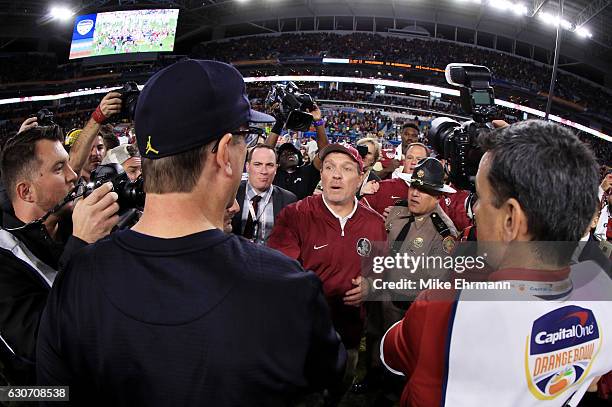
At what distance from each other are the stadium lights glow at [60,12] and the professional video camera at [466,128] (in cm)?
3214

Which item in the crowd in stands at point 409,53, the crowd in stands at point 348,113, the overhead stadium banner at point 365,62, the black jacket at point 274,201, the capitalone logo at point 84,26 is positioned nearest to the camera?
the black jacket at point 274,201

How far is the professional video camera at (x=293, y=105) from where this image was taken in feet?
12.3

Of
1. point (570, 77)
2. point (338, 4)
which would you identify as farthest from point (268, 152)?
point (570, 77)

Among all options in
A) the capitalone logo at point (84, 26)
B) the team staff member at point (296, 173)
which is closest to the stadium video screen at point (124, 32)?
the capitalone logo at point (84, 26)

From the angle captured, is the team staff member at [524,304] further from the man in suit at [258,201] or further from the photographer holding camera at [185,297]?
the man in suit at [258,201]

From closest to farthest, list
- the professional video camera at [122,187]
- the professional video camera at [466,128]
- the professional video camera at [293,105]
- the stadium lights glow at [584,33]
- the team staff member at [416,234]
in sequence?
the professional video camera at [122,187] → the professional video camera at [466,128] → the team staff member at [416,234] → the professional video camera at [293,105] → the stadium lights glow at [584,33]

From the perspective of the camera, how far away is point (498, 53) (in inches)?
1158

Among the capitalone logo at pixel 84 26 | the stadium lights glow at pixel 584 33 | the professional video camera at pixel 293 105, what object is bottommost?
the professional video camera at pixel 293 105

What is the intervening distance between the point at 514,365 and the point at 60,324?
1171 millimetres

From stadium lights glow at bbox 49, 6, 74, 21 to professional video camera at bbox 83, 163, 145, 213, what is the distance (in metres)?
32.0

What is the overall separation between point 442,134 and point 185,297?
5.70 ft

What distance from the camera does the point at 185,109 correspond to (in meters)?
0.94

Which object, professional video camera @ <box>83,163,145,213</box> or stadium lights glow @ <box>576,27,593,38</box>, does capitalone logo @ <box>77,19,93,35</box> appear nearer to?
stadium lights glow @ <box>576,27,593,38</box>

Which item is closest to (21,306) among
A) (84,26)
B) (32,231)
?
(32,231)
